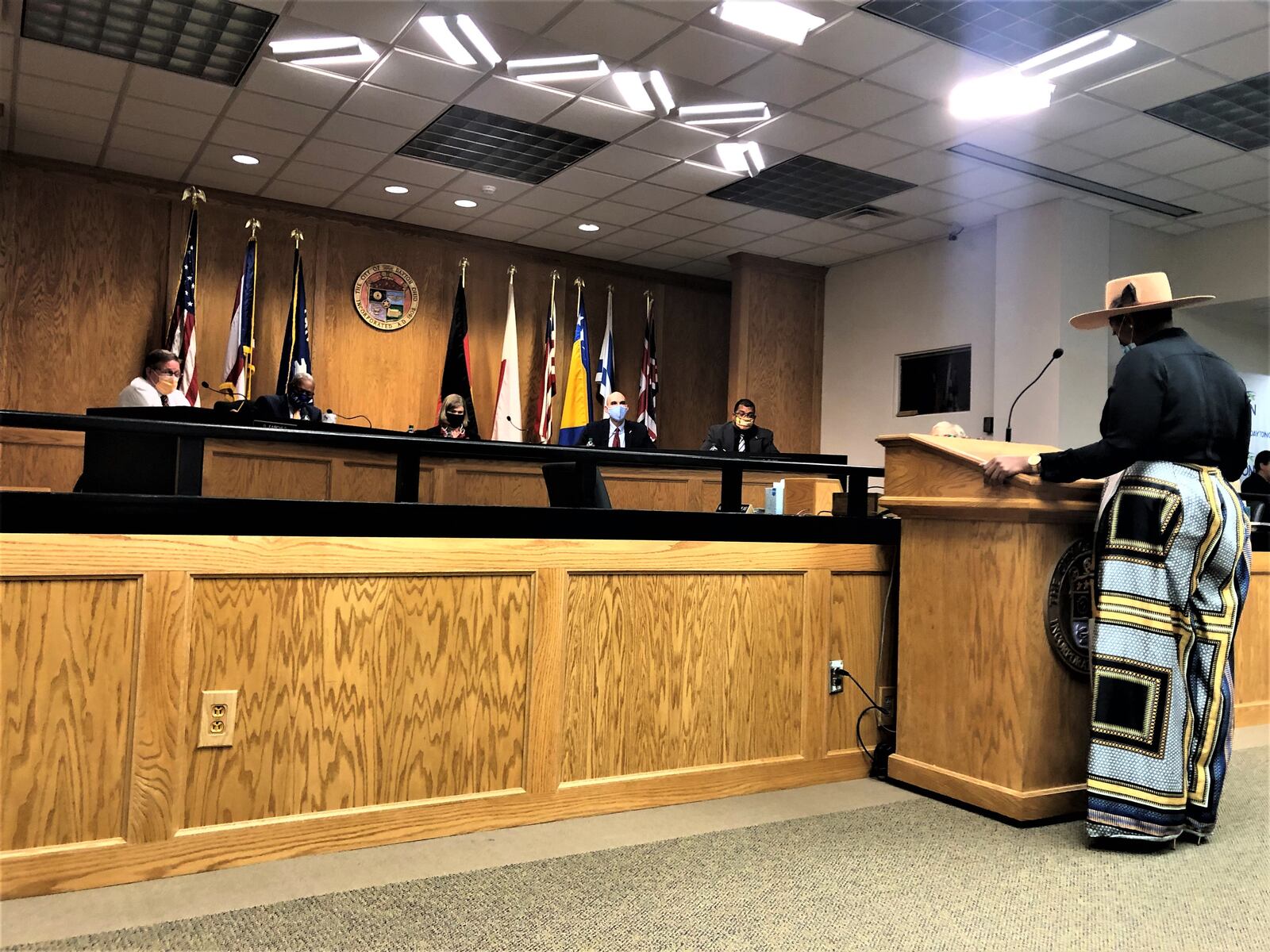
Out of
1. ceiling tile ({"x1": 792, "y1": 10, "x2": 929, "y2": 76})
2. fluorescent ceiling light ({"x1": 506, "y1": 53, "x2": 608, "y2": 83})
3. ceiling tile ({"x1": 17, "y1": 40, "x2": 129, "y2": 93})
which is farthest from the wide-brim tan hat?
ceiling tile ({"x1": 17, "y1": 40, "x2": 129, "y2": 93})

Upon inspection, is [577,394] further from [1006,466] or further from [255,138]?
[1006,466]

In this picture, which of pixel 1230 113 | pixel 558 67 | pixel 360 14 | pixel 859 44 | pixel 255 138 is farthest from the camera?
pixel 255 138

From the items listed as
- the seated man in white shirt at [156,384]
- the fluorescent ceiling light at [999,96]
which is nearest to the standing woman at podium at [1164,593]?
the fluorescent ceiling light at [999,96]

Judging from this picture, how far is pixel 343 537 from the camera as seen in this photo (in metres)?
2.30

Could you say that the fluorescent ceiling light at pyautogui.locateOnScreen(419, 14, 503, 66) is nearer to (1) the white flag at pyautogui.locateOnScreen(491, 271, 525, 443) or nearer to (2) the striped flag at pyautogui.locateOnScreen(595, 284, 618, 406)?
(1) the white flag at pyautogui.locateOnScreen(491, 271, 525, 443)

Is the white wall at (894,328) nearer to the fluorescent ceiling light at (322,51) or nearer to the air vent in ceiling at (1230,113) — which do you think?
the air vent in ceiling at (1230,113)

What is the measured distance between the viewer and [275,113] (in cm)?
622

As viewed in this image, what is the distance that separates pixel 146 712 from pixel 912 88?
5.16m

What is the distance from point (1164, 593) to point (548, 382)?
23.0ft

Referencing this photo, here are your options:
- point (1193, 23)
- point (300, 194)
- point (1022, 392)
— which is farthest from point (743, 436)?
point (300, 194)

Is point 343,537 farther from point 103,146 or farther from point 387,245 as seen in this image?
point 387,245

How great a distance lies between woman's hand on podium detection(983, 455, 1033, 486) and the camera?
8.57 ft

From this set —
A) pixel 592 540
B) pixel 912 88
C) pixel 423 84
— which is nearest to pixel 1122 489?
pixel 592 540

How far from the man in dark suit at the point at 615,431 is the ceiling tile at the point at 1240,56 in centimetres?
453
